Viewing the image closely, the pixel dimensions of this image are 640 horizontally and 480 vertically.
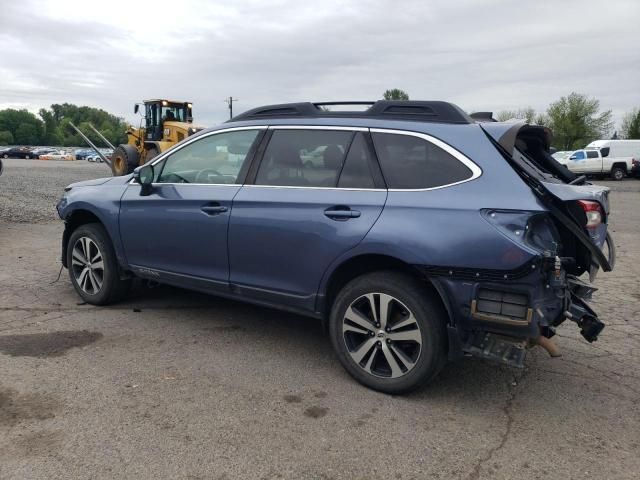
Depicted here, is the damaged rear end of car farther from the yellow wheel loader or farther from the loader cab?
the loader cab

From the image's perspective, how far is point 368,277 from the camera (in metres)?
3.69

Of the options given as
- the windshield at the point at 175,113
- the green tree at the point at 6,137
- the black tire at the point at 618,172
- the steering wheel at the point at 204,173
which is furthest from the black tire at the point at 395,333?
the green tree at the point at 6,137

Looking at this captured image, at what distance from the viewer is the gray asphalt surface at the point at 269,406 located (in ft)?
9.39

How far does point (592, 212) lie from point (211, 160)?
2902 millimetres

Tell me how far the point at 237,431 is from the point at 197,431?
223mm

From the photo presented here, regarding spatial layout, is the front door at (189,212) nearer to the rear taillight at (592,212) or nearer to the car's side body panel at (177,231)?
the car's side body panel at (177,231)

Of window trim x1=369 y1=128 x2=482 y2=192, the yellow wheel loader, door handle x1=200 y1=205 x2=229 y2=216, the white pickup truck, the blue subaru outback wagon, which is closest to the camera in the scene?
the blue subaru outback wagon

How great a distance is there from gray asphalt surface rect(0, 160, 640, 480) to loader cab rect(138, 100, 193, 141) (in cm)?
1709

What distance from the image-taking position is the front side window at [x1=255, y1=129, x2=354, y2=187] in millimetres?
3965

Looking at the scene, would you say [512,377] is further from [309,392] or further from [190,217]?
[190,217]

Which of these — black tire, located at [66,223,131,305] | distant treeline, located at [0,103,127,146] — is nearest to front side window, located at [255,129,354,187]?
black tire, located at [66,223,131,305]

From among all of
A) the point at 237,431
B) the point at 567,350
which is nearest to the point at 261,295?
the point at 237,431

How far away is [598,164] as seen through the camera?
110 ft

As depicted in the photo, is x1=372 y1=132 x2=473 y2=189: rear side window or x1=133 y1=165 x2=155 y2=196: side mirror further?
x1=133 y1=165 x2=155 y2=196: side mirror
